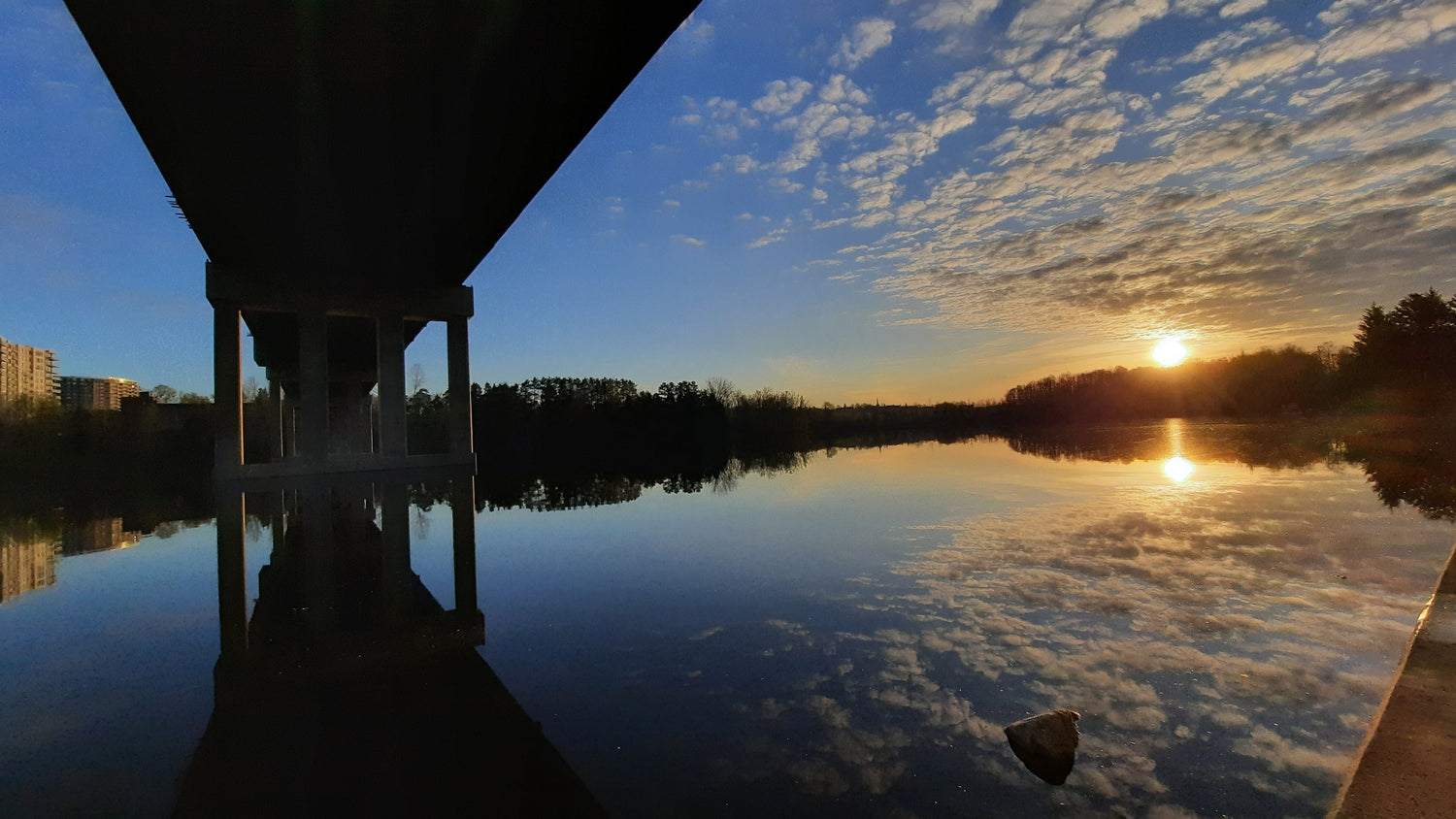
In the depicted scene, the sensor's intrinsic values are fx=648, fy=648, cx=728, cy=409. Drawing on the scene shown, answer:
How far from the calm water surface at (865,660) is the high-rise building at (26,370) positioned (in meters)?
132

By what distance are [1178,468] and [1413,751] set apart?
77.6ft

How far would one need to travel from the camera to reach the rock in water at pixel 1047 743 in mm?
3805

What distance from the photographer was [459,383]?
30.6 m

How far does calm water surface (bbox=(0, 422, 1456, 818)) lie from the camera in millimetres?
3732

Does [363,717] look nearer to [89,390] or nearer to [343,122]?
[343,122]

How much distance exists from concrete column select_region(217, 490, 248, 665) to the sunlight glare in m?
22.1

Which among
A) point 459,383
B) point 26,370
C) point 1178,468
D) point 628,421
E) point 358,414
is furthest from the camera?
point 26,370

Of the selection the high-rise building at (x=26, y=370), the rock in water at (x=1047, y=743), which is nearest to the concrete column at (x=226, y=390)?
the rock in water at (x=1047, y=743)

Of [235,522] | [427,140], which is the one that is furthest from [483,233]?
[235,522]

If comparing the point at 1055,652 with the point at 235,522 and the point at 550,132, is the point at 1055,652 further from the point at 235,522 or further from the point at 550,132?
the point at 235,522

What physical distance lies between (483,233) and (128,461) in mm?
48754

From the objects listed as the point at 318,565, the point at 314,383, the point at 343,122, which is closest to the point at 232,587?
the point at 318,565

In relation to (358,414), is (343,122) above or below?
above

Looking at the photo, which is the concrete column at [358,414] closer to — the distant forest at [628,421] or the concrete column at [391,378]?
the distant forest at [628,421]
